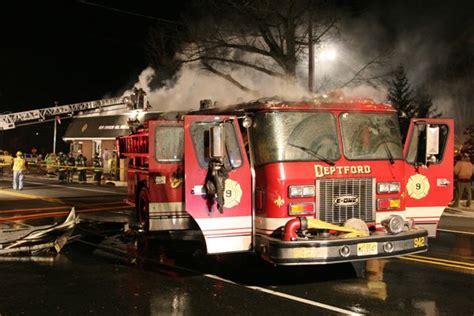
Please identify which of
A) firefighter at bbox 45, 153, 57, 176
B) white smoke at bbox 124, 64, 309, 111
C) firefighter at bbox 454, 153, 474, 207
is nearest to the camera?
firefighter at bbox 454, 153, 474, 207

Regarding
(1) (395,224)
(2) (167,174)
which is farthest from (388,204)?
(2) (167,174)

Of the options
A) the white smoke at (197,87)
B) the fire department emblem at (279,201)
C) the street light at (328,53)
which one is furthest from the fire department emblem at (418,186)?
the street light at (328,53)

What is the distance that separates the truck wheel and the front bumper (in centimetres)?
351

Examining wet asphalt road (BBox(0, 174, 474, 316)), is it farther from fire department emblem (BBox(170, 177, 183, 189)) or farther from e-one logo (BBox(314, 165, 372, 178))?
e-one logo (BBox(314, 165, 372, 178))

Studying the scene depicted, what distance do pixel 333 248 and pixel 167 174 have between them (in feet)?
11.8

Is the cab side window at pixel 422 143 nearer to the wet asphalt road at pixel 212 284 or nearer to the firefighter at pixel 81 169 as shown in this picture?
the wet asphalt road at pixel 212 284

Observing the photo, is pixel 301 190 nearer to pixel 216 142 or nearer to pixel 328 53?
pixel 216 142

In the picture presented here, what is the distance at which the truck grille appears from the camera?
265 inches

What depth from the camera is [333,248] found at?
612cm

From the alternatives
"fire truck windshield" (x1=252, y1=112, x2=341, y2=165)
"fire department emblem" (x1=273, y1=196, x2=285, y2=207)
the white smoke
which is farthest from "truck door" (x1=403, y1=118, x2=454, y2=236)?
the white smoke

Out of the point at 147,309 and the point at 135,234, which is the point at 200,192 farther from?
the point at 135,234

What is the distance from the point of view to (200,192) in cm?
682

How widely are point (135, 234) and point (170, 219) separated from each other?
223 cm

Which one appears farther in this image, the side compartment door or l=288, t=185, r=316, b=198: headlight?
the side compartment door
